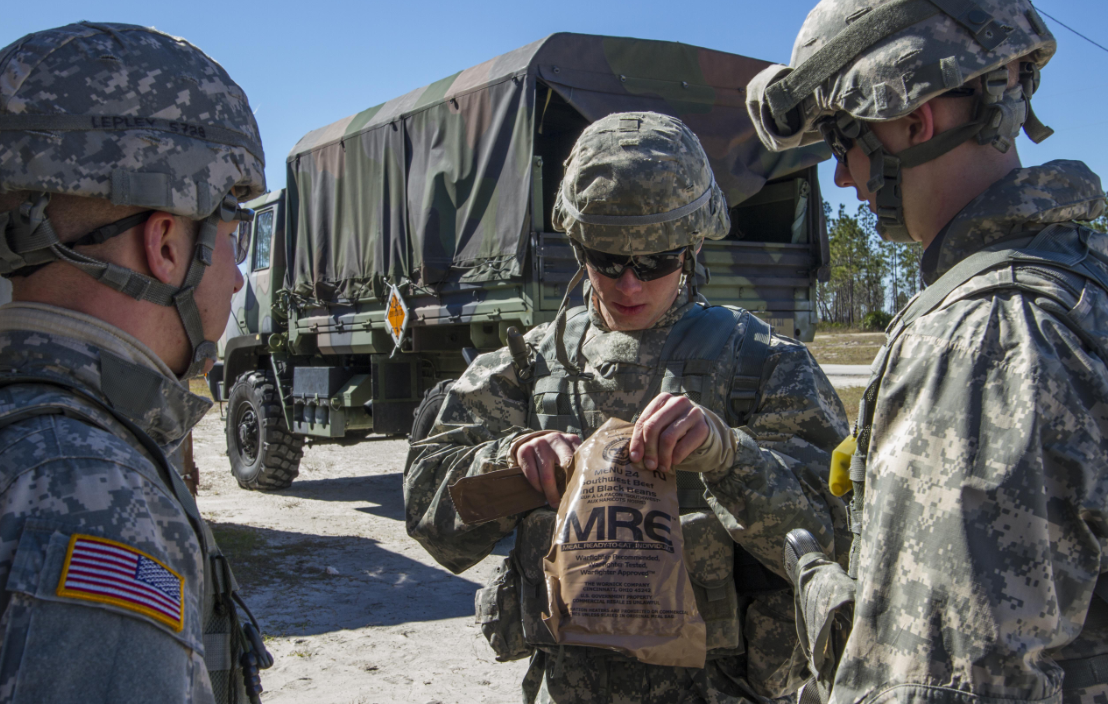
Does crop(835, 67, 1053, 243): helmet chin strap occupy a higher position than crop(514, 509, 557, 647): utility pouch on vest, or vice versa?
crop(835, 67, 1053, 243): helmet chin strap

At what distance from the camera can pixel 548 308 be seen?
5973 millimetres

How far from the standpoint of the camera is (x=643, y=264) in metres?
2.13

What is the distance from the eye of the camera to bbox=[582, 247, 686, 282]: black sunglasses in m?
2.13

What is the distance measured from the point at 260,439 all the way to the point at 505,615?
7032 mm

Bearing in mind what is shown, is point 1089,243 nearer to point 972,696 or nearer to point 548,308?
point 972,696

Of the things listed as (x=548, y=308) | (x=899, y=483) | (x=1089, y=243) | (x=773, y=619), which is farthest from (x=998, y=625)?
(x=548, y=308)

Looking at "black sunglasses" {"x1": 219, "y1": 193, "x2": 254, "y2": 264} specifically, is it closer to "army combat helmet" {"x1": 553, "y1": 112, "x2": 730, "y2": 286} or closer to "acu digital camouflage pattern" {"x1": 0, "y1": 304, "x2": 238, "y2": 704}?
"acu digital camouflage pattern" {"x1": 0, "y1": 304, "x2": 238, "y2": 704}

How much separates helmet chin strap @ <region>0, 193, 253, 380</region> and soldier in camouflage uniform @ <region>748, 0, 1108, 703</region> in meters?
1.05

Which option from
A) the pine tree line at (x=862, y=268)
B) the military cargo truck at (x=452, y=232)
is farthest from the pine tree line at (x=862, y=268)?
the military cargo truck at (x=452, y=232)

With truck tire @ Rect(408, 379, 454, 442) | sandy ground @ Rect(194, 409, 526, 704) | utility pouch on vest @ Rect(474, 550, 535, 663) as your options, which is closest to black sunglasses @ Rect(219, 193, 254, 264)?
utility pouch on vest @ Rect(474, 550, 535, 663)

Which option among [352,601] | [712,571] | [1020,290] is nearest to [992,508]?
[1020,290]

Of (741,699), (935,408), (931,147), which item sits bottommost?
(741,699)

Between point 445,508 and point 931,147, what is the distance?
1343 mm

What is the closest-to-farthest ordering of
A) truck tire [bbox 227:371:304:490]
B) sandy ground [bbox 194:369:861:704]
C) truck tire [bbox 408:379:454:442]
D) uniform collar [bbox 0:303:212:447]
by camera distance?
uniform collar [bbox 0:303:212:447]
sandy ground [bbox 194:369:861:704]
truck tire [bbox 408:379:454:442]
truck tire [bbox 227:371:304:490]
